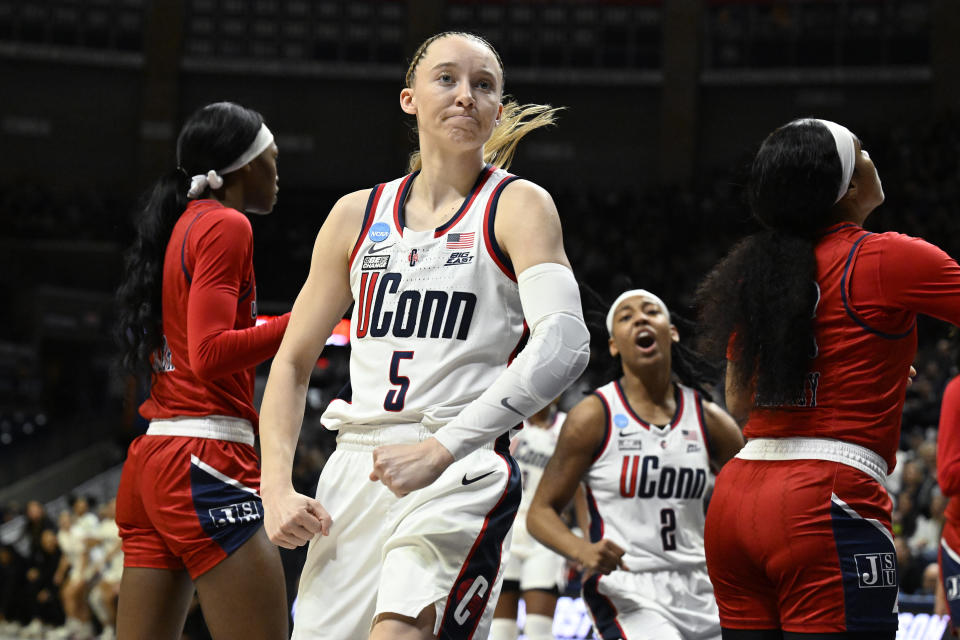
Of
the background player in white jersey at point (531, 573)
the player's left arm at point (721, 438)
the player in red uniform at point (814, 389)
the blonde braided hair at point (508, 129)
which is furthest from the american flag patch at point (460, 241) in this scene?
the background player in white jersey at point (531, 573)

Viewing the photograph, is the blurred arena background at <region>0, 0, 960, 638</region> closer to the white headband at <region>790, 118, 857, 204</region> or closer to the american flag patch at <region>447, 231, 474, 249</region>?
Result: the white headband at <region>790, 118, 857, 204</region>

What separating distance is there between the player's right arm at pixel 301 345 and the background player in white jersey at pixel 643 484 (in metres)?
1.84

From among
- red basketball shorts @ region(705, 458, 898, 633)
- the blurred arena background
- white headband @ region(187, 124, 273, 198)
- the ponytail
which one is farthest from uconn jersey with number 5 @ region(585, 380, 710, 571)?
the blurred arena background

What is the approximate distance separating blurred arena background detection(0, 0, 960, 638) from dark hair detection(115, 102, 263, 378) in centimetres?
1657

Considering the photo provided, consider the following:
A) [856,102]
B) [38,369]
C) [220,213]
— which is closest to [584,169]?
[856,102]

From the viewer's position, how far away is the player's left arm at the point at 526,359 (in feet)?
7.89

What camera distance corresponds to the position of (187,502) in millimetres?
3545

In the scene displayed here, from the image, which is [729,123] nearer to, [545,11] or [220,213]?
[545,11]

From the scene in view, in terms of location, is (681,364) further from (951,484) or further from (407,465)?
(407,465)

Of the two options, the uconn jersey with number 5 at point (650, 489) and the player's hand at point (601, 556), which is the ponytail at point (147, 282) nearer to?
the player's hand at point (601, 556)

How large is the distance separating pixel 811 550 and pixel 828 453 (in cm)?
25

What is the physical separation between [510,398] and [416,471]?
0.28 m

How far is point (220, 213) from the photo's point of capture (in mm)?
3719

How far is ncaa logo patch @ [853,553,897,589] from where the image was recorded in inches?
107
